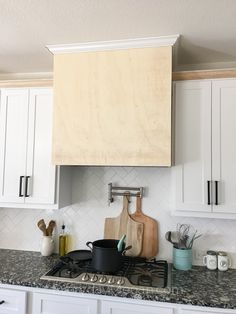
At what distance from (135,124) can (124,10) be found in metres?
0.67

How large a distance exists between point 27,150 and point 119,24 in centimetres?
112

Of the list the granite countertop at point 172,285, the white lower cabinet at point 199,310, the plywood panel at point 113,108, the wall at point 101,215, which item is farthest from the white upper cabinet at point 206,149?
the white lower cabinet at point 199,310

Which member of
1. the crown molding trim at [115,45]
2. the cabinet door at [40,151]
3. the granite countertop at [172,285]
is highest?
the crown molding trim at [115,45]

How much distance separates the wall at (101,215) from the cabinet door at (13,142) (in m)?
0.38

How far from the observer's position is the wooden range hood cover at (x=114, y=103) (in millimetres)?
1774

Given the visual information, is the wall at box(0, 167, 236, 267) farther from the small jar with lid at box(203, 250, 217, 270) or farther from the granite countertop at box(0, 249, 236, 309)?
the granite countertop at box(0, 249, 236, 309)

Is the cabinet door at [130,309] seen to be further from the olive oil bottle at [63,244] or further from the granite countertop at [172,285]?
the olive oil bottle at [63,244]

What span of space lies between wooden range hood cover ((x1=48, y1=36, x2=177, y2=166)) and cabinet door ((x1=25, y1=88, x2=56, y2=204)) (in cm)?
16

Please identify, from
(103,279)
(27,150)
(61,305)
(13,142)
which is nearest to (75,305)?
(61,305)

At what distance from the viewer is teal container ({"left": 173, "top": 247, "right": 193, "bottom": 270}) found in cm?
194

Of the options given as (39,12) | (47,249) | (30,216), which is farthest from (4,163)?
(39,12)

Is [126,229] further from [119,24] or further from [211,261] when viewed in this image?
[119,24]

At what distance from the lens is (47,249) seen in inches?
86.3

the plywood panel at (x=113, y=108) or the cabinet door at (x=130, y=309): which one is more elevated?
the plywood panel at (x=113, y=108)
